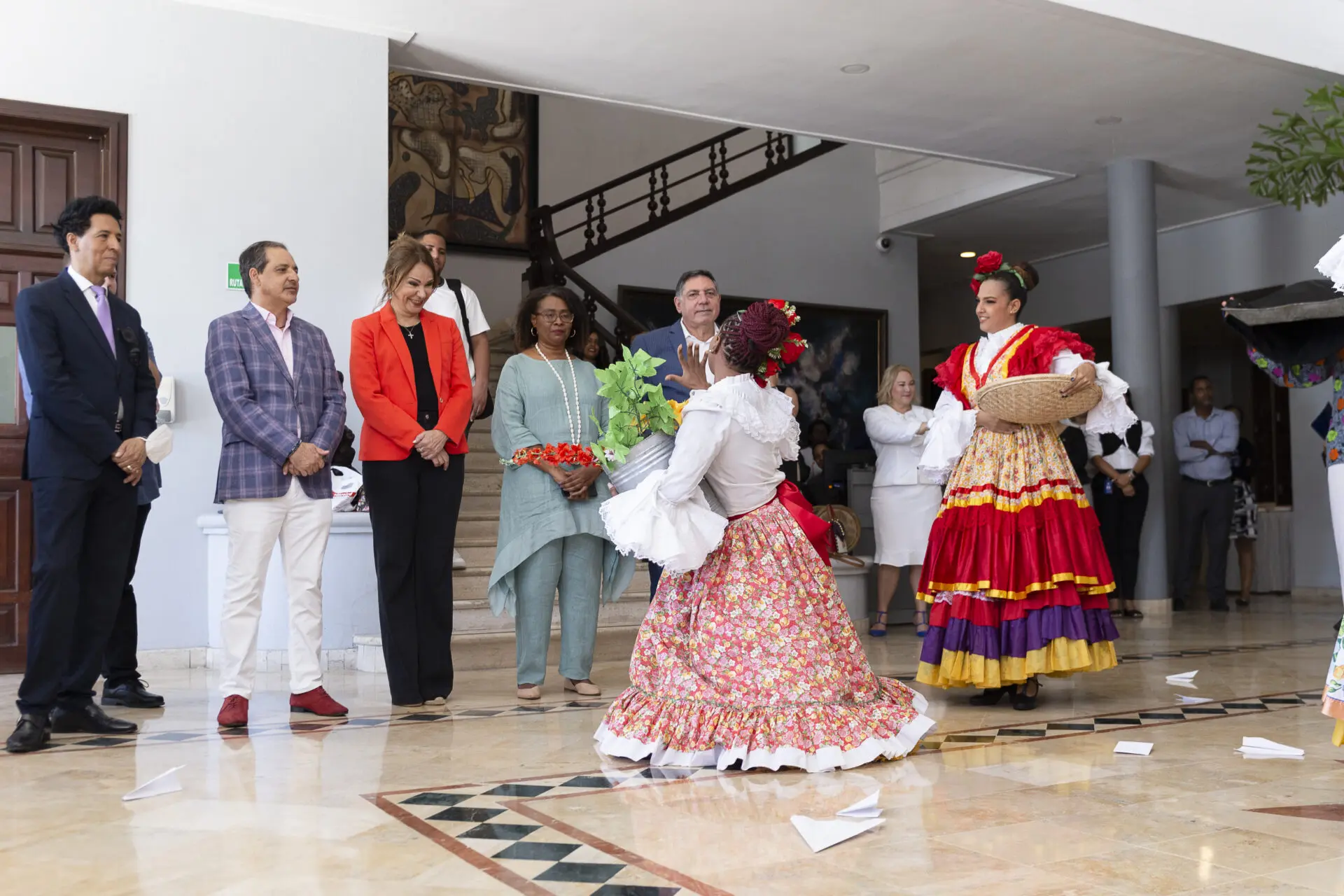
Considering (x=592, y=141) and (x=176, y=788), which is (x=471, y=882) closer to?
(x=176, y=788)

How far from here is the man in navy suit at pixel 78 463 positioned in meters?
3.70

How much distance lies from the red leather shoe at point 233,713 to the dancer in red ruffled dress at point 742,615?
1338 mm

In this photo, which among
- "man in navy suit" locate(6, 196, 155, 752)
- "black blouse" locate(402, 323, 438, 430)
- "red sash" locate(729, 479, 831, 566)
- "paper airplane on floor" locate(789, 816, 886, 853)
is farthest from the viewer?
"black blouse" locate(402, 323, 438, 430)

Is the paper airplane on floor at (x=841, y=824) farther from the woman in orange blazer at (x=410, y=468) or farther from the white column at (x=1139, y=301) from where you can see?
the white column at (x=1139, y=301)

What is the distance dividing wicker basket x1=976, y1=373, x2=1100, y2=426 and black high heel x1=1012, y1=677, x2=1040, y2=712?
3.05 ft

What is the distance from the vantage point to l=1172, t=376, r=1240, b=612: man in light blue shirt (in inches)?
366

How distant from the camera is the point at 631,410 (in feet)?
12.0

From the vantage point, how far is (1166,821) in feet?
8.67

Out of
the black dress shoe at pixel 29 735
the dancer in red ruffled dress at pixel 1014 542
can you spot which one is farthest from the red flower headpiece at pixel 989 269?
the black dress shoe at pixel 29 735

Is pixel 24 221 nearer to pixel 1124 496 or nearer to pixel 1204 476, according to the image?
pixel 1124 496

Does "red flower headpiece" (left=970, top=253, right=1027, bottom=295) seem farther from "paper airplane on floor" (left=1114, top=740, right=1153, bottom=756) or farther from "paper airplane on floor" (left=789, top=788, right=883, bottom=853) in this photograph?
"paper airplane on floor" (left=789, top=788, right=883, bottom=853)

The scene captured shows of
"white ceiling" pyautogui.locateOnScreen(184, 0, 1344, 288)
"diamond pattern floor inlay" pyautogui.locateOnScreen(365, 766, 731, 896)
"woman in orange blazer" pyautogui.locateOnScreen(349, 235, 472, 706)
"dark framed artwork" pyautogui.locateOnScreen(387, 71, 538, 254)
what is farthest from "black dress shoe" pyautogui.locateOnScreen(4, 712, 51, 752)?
"dark framed artwork" pyautogui.locateOnScreen(387, 71, 538, 254)

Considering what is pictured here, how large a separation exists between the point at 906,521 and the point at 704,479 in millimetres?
4140

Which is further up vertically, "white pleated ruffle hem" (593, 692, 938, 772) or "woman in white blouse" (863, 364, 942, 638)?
"woman in white blouse" (863, 364, 942, 638)
